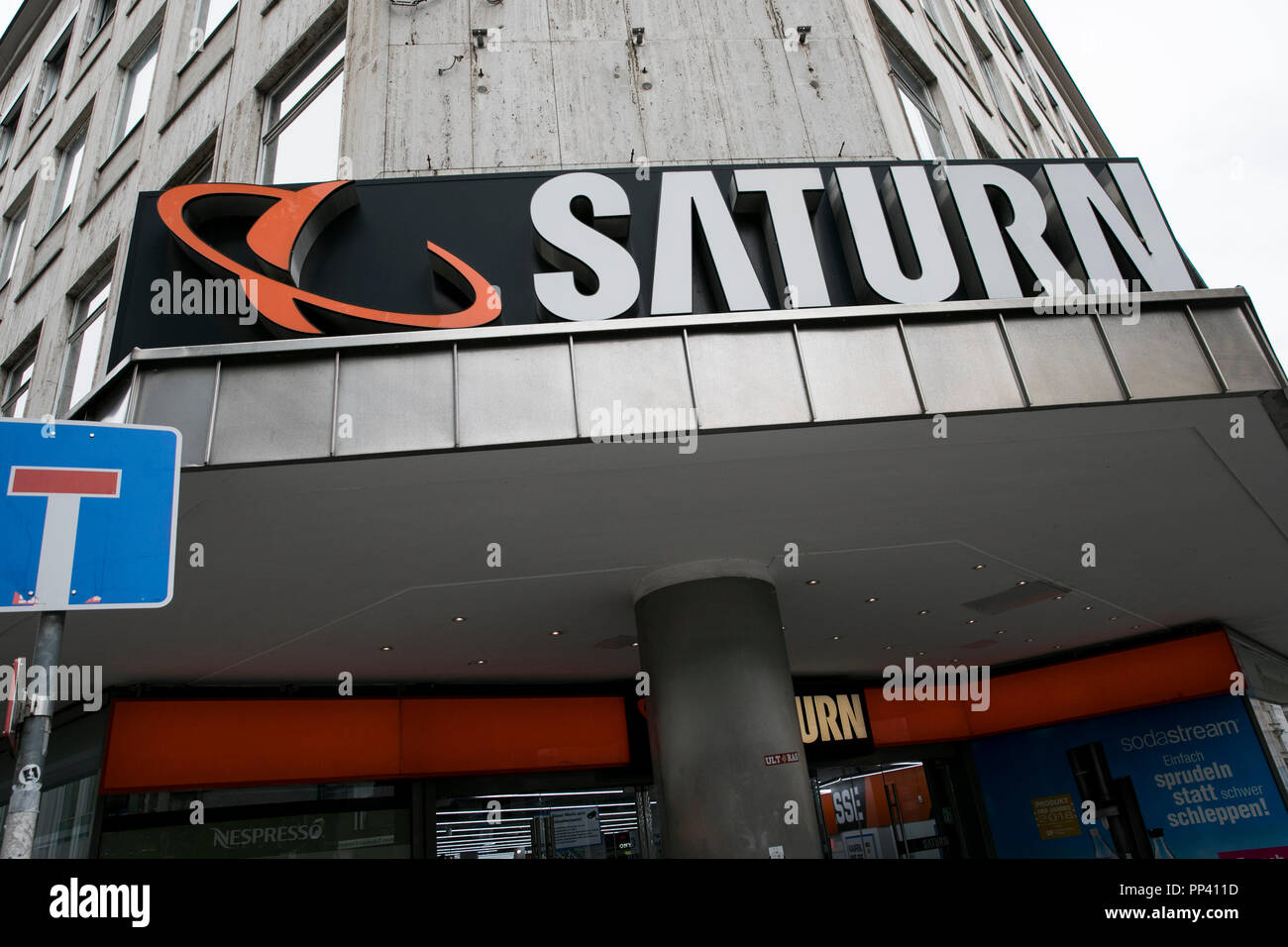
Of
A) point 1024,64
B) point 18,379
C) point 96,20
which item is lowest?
point 18,379

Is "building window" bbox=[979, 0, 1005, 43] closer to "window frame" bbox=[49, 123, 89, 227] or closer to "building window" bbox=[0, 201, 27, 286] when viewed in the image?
"window frame" bbox=[49, 123, 89, 227]

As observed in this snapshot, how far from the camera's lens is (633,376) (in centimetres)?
571

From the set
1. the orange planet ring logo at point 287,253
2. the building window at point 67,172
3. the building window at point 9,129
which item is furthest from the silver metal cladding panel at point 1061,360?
the building window at point 9,129

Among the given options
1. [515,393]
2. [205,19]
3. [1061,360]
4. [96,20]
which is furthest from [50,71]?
[1061,360]

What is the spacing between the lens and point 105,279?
12594 millimetres

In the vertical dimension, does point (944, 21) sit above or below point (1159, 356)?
above

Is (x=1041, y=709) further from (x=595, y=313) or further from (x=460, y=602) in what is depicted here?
(x=595, y=313)

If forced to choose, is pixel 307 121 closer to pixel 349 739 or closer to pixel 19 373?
pixel 349 739

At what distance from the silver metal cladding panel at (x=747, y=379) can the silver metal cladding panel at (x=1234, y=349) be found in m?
3.28

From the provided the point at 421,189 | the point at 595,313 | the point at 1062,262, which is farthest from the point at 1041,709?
the point at 421,189

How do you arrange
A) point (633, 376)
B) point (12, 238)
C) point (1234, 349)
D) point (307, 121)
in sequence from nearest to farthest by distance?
1. point (633, 376)
2. point (1234, 349)
3. point (307, 121)
4. point (12, 238)

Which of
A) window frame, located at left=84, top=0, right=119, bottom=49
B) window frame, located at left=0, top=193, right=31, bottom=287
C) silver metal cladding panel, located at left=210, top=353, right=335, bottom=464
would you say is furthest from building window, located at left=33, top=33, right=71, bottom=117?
silver metal cladding panel, located at left=210, top=353, right=335, bottom=464

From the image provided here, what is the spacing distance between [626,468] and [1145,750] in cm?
1183

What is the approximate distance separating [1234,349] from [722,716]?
205 inches
